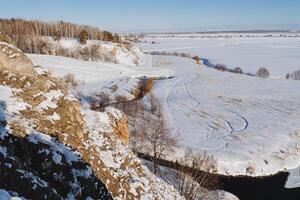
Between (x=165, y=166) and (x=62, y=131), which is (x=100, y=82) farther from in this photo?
(x=62, y=131)

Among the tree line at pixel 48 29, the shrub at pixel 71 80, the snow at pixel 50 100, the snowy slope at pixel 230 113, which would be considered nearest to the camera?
the snow at pixel 50 100

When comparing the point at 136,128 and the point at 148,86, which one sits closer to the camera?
the point at 136,128

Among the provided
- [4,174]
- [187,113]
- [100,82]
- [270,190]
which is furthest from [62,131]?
[100,82]

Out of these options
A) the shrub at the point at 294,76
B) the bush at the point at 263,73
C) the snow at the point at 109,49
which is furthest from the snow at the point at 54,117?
the bush at the point at 263,73

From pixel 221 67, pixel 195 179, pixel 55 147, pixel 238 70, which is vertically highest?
pixel 55 147

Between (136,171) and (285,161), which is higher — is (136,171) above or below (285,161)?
above

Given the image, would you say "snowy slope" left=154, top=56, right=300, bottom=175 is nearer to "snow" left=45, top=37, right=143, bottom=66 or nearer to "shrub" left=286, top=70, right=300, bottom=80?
"shrub" left=286, top=70, right=300, bottom=80

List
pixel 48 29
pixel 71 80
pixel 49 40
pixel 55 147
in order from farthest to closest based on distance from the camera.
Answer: pixel 48 29, pixel 49 40, pixel 71 80, pixel 55 147

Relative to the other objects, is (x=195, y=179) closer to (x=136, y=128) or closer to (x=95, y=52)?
(x=136, y=128)

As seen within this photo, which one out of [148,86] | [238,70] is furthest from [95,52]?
[238,70]

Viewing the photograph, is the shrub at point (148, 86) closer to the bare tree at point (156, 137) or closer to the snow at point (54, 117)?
the bare tree at point (156, 137)

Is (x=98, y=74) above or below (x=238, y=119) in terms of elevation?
above
